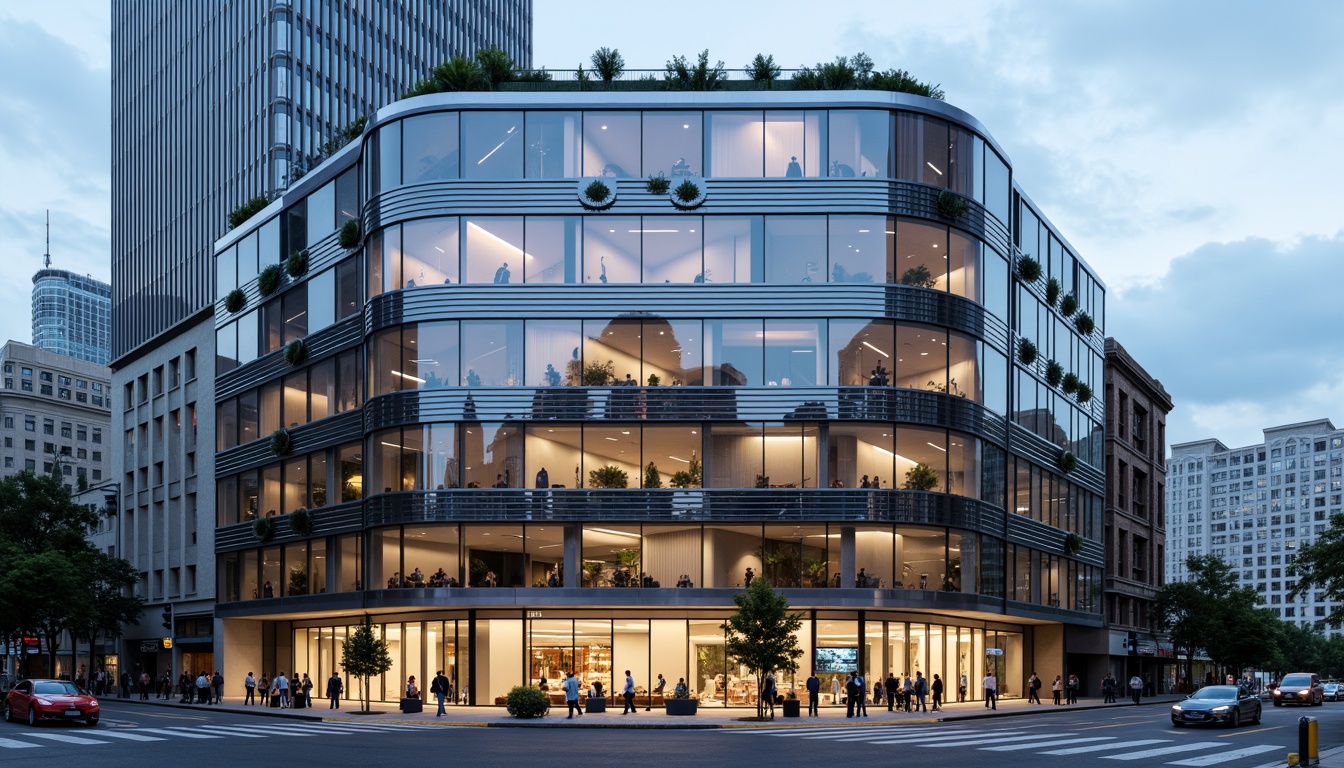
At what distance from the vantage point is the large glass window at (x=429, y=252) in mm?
51344

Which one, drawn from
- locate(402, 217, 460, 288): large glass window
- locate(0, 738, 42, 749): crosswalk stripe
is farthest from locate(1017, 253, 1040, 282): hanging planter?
locate(0, 738, 42, 749): crosswalk stripe

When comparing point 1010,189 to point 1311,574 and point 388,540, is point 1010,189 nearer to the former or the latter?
point 1311,574

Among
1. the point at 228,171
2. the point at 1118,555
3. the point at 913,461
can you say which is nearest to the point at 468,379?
the point at 913,461

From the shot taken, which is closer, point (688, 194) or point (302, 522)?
point (688, 194)

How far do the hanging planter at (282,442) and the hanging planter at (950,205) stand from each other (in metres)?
31.2

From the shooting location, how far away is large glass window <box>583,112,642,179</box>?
169ft

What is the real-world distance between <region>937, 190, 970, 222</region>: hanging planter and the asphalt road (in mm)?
20668

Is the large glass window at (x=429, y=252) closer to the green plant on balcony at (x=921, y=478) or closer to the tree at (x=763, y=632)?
the tree at (x=763, y=632)

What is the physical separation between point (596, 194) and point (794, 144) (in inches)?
327

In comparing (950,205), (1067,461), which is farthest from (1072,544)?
(950,205)

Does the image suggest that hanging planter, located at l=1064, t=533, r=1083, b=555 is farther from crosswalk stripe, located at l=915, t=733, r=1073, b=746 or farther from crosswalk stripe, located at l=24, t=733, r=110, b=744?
crosswalk stripe, located at l=24, t=733, r=110, b=744

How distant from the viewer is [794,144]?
51.6 metres

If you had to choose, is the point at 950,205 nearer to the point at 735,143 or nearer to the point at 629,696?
the point at 735,143

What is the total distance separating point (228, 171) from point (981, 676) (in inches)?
3477
